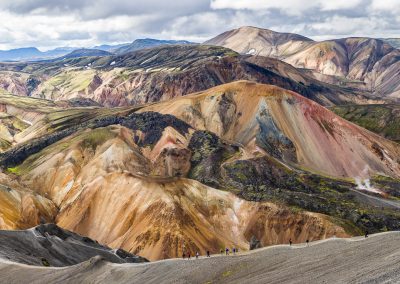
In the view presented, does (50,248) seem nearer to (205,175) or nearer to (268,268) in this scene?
(268,268)

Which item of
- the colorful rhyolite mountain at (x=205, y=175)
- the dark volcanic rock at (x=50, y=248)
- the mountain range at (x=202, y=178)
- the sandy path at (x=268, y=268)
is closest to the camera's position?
the sandy path at (x=268, y=268)

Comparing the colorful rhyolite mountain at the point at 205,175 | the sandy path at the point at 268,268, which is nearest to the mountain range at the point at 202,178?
the colorful rhyolite mountain at the point at 205,175

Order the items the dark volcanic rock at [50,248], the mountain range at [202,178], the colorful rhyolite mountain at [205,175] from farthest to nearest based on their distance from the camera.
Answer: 1. the colorful rhyolite mountain at [205,175]
2. the mountain range at [202,178]
3. the dark volcanic rock at [50,248]

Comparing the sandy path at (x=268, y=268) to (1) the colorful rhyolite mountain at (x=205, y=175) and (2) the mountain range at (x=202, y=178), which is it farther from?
(1) the colorful rhyolite mountain at (x=205, y=175)

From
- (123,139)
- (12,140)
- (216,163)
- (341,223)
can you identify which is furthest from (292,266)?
(12,140)

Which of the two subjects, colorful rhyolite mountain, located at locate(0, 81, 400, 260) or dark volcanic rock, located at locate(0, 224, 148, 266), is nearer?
dark volcanic rock, located at locate(0, 224, 148, 266)

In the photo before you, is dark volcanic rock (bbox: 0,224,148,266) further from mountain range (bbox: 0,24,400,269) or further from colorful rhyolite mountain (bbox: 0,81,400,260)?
colorful rhyolite mountain (bbox: 0,81,400,260)

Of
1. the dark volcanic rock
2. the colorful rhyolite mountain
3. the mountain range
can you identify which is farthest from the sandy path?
the colorful rhyolite mountain

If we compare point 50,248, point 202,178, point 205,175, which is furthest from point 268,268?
point 205,175

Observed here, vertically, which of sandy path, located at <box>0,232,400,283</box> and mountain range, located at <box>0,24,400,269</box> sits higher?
sandy path, located at <box>0,232,400,283</box>

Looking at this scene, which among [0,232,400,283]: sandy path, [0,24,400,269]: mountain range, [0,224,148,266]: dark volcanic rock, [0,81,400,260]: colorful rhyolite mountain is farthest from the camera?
[0,81,400,260]: colorful rhyolite mountain
